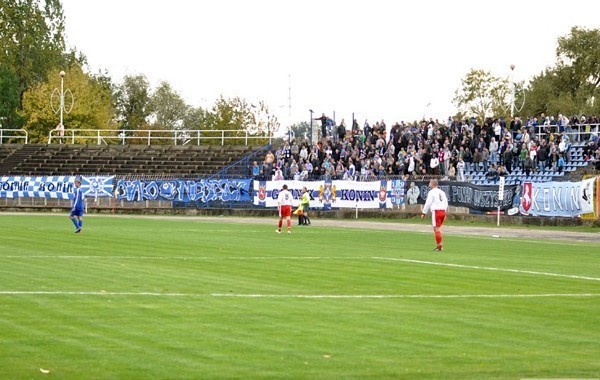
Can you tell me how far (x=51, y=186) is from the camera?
234ft

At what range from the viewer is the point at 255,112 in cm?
11781

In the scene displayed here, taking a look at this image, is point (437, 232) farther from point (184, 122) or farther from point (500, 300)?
point (184, 122)

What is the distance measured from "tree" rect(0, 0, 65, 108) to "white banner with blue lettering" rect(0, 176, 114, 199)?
44099 mm

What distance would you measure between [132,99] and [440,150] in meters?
79.0

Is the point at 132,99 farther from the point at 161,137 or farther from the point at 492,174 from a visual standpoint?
the point at 492,174

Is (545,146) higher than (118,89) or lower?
lower

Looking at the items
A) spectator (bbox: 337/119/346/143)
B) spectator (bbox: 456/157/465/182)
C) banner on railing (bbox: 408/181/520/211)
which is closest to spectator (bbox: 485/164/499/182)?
banner on railing (bbox: 408/181/520/211)

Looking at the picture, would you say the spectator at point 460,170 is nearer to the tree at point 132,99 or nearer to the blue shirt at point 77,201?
the blue shirt at point 77,201

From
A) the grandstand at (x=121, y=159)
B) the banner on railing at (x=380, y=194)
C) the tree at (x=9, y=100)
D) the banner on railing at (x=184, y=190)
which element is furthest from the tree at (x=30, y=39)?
the banner on railing at (x=380, y=194)

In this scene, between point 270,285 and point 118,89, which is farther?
point 118,89

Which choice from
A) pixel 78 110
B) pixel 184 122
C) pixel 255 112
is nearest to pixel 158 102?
pixel 184 122

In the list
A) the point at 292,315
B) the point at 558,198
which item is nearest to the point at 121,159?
the point at 558,198

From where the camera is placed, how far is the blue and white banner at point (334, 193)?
5981cm

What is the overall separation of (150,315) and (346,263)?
10581 mm
